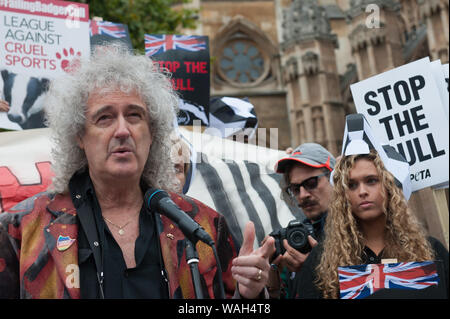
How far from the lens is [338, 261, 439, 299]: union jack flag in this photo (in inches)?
79.7

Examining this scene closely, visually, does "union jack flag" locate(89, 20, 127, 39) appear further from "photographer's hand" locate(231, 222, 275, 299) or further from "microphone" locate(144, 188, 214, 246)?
"photographer's hand" locate(231, 222, 275, 299)

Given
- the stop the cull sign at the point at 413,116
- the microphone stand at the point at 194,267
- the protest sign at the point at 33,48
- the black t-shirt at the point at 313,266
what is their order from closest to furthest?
the microphone stand at the point at 194,267 < the black t-shirt at the point at 313,266 < the stop the cull sign at the point at 413,116 < the protest sign at the point at 33,48

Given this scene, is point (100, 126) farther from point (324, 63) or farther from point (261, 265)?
point (324, 63)

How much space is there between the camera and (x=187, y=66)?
4.76 metres

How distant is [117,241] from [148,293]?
220 mm

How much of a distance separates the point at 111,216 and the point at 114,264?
8.9 inches

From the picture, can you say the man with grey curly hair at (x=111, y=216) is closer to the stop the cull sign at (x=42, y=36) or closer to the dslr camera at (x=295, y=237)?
the dslr camera at (x=295, y=237)

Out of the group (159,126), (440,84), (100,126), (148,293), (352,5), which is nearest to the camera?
(148,293)

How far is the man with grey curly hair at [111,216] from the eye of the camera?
190 centimetres

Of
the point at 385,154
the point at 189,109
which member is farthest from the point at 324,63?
the point at 385,154

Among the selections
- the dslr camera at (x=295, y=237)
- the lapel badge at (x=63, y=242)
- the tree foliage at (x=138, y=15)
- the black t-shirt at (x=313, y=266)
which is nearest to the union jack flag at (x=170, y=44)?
the dslr camera at (x=295, y=237)

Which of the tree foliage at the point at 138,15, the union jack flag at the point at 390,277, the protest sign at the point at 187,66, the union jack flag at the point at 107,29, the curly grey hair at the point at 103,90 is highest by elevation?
the tree foliage at the point at 138,15

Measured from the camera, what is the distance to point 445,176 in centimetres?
355

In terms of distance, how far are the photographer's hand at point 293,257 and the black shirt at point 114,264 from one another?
0.88 m
